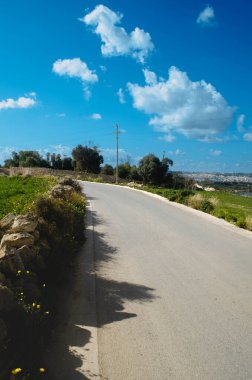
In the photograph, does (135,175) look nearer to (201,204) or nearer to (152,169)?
(152,169)

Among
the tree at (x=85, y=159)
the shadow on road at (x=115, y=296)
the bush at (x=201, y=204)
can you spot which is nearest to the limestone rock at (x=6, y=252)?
the shadow on road at (x=115, y=296)

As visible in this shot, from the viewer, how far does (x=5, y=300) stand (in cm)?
452

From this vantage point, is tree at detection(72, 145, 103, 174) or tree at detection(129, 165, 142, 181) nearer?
tree at detection(129, 165, 142, 181)

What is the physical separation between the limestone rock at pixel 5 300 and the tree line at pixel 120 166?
65.9m

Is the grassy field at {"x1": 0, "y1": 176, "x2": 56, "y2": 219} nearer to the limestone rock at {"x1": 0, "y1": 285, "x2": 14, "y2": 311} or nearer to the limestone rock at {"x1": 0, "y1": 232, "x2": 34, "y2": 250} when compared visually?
the limestone rock at {"x1": 0, "y1": 232, "x2": 34, "y2": 250}

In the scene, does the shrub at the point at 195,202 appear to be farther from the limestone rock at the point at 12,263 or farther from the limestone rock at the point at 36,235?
the limestone rock at the point at 12,263

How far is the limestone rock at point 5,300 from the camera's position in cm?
448

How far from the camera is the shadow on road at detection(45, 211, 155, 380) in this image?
4.66 metres

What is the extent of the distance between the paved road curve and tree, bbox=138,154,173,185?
190ft

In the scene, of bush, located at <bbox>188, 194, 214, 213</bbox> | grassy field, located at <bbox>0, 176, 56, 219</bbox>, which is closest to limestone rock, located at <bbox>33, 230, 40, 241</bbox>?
grassy field, located at <bbox>0, 176, 56, 219</bbox>

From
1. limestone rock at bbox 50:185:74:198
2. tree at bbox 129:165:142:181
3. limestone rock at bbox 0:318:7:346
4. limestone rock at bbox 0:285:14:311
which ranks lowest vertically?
limestone rock at bbox 0:318:7:346

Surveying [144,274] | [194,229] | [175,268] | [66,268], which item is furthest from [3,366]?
[194,229]

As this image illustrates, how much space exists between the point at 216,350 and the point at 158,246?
6.25 m

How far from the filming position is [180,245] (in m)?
11.5
